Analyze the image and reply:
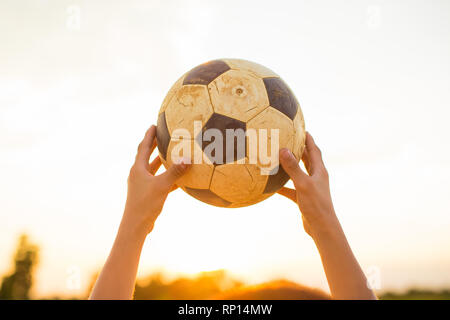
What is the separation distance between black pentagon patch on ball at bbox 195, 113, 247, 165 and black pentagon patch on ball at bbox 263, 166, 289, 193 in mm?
433

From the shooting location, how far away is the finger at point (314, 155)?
3.26 m

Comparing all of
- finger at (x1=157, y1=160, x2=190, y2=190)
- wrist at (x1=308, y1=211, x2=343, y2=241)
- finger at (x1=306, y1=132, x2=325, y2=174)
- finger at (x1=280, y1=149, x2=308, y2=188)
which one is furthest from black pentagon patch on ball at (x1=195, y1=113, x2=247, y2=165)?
wrist at (x1=308, y1=211, x2=343, y2=241)

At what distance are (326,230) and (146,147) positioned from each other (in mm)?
1956

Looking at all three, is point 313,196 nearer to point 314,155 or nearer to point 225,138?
point 314,155

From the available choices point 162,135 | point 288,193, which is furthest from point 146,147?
point 288,193

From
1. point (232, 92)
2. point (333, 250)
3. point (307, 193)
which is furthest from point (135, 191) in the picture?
point (333, 250)

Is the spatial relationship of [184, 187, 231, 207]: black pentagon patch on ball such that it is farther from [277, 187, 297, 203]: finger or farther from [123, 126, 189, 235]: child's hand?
[277, 187, 297, 203]: finger

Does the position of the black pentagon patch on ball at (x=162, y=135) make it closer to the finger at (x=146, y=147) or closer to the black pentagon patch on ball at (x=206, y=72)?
the finger at (x=146, y=147)

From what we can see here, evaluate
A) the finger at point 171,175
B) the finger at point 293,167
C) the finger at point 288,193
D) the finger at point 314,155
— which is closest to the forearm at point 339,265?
the finger at point 293,167

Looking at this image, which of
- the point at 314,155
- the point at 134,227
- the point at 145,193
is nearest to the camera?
the point at 134,227

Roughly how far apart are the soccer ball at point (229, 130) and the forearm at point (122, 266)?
824 millimetres

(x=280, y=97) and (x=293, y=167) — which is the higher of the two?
(x=280, y=97)

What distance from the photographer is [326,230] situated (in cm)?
280

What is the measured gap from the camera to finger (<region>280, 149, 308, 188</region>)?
118 inches
